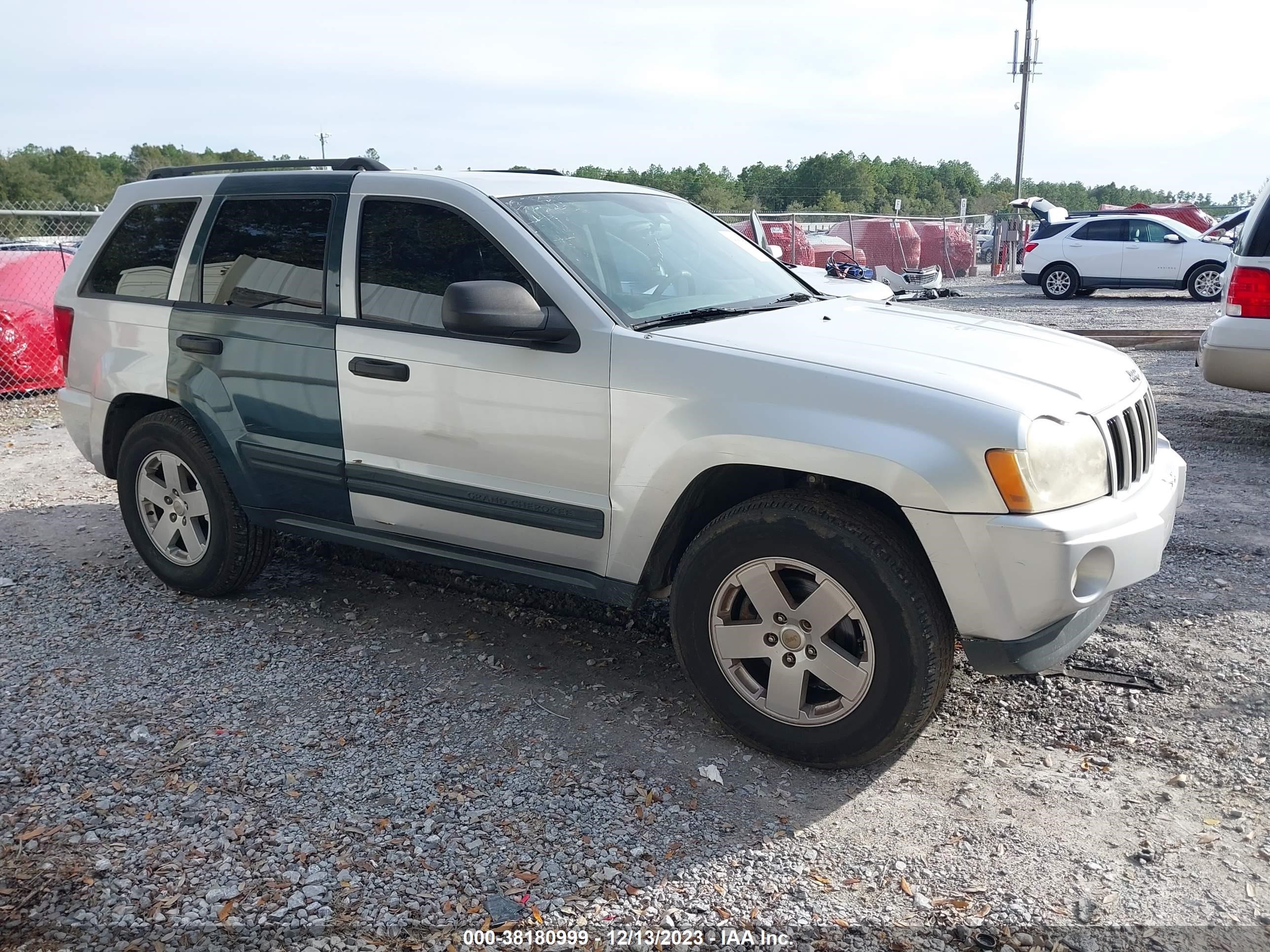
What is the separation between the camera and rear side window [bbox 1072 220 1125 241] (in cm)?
2017

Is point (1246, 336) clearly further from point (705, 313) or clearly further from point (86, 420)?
point (86, 420)

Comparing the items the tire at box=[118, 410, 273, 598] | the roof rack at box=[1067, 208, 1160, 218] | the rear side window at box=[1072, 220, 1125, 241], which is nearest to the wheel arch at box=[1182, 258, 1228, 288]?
the rear side window at box=[1072, 220, 1125, 241]

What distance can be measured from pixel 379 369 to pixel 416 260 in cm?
44

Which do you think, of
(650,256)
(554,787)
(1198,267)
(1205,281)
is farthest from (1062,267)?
(554,787)

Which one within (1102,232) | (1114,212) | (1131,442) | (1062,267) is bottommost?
(1131,442)

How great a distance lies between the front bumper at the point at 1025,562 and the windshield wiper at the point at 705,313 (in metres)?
1.11

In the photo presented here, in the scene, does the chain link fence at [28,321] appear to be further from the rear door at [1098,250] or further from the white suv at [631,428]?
the rear door at [1098,250]

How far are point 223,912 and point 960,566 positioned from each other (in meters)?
2.18

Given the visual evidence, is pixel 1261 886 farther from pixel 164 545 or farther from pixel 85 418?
pixel 85 418

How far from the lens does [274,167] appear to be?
4676mm

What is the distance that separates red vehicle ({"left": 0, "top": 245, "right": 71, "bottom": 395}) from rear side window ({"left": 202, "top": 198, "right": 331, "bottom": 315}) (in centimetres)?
656

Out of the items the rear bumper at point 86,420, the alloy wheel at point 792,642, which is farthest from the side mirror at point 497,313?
the rear bumper at point 86,420

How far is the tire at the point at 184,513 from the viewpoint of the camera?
4.61m

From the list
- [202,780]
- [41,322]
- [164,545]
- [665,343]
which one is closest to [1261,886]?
[665,343]
